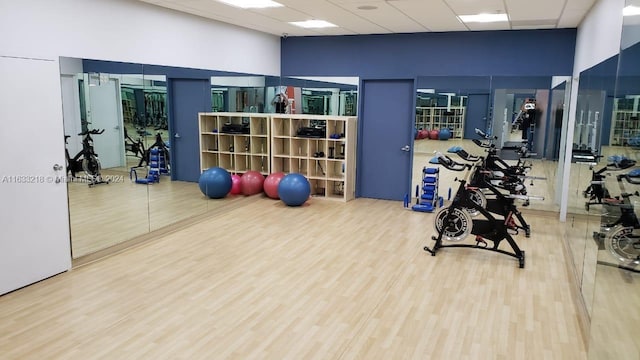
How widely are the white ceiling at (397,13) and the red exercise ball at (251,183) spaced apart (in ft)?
8.18

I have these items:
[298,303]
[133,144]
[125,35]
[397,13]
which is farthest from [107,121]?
[397,13]

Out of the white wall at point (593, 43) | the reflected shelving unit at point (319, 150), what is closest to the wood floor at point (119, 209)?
the reflected shelving unit at point (319, 150)

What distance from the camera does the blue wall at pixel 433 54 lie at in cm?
724

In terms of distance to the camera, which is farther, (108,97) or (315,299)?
(108,97)

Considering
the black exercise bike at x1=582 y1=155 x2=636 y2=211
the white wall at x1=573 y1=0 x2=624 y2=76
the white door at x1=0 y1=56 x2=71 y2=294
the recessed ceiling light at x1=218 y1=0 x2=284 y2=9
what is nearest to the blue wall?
the white wall at x1=573 y1=0 x2=624 y2=76

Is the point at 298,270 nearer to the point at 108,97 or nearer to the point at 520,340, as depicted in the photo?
the point at 520,340

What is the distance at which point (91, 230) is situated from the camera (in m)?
5.23

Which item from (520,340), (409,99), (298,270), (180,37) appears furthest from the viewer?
(409,99)

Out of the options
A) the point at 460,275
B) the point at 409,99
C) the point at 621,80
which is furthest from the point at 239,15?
the point at 621,80

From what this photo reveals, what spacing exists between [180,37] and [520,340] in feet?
18.0

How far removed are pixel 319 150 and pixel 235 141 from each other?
152cm

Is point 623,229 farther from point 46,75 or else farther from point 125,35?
point 125,35

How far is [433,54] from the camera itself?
7.89 meters

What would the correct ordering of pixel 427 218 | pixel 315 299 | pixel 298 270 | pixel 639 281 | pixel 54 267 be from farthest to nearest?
pixel 427 218 → pixel 298 270 → pixel 54 267 → pixel 315 299 → pixel 639 281
